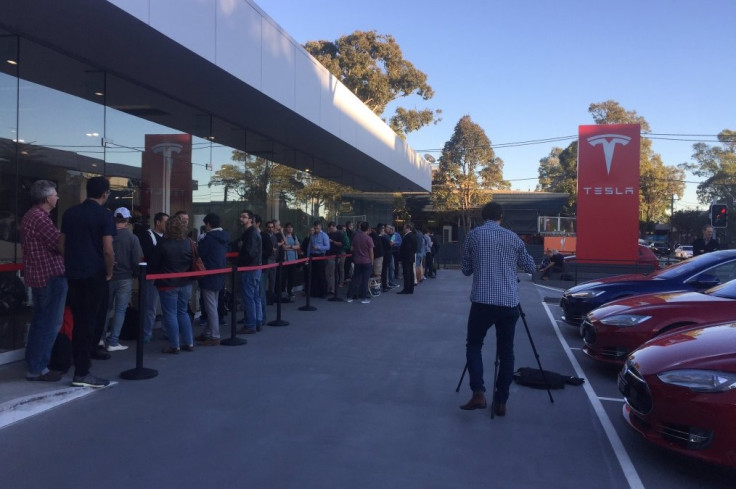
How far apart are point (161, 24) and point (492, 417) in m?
5.38

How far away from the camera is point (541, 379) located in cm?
633

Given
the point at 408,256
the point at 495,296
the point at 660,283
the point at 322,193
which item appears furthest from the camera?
the point at 322,193

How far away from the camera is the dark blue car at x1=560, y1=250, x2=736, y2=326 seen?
27.0ft

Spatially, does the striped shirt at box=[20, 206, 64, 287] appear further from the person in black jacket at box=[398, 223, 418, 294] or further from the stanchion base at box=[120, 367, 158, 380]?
the person in black jacket at box=[398, 223, 418, 294]

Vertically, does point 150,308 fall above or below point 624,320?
below

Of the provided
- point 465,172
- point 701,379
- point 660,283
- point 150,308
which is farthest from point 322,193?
point 465,172

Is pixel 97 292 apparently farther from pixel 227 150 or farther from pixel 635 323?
pixel 227 150

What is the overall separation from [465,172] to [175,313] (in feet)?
122

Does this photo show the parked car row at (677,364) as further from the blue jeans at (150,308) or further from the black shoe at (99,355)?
the black shoe at (99,355)

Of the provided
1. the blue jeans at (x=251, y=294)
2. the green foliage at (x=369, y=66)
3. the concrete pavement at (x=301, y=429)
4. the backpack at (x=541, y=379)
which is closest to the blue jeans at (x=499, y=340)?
the concrete pavement at (x=301, y=429)

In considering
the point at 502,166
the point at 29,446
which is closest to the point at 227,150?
the point at 29,446

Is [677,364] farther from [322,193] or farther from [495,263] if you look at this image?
[322,193]

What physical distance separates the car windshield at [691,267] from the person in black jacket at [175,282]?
22.1 feet

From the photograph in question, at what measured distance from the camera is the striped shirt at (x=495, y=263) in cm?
518
